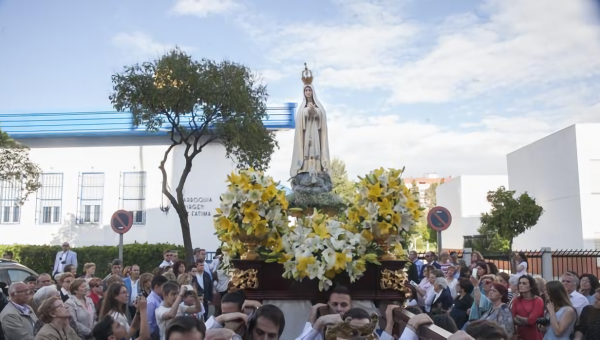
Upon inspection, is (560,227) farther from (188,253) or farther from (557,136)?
(188,253)

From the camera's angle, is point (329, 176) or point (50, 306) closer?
point (50, 306)

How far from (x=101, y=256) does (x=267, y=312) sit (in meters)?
19.2

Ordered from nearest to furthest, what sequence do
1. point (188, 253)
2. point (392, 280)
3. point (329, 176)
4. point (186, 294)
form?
1. point (392, 280)
2. point (186, 294)
3. point (329, 176)
4. point (188, 253)

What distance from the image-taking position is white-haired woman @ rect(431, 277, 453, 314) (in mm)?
7922

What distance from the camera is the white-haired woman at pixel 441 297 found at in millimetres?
7922

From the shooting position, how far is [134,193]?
25.7m

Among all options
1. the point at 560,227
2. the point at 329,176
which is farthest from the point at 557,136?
the point at 329,176

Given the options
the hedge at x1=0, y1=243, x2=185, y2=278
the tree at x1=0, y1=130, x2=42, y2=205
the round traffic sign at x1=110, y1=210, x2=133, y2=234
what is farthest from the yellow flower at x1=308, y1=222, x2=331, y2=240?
the tree at x1=0, y1=130, x2=42, y2=205

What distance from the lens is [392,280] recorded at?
554 cm

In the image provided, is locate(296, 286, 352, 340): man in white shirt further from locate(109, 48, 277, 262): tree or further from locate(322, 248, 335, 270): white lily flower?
locate(109, 48, 277, 262): tree

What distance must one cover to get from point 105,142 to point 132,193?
2623 millimetres

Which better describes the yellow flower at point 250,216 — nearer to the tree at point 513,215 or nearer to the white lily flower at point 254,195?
the white lily flower at point 254,195

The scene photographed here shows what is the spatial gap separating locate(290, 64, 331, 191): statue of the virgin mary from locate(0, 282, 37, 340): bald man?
412 cm

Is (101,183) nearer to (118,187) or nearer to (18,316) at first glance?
(118,187)
